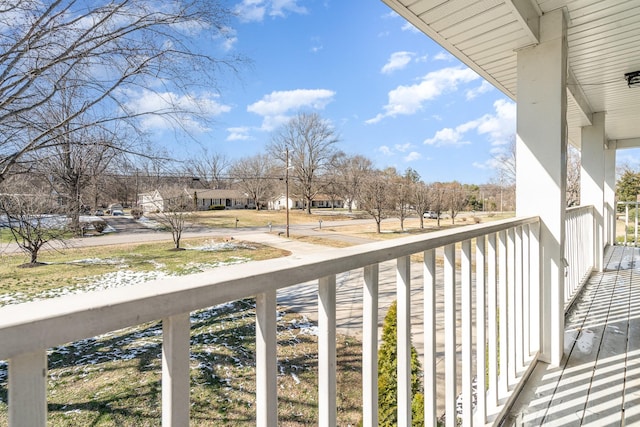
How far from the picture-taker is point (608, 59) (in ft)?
8.06

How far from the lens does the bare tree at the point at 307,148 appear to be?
17156 mm

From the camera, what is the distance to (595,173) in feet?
13.1

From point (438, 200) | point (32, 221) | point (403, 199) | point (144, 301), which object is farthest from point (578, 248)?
point (403, 199)

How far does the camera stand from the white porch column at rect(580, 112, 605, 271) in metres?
3.84

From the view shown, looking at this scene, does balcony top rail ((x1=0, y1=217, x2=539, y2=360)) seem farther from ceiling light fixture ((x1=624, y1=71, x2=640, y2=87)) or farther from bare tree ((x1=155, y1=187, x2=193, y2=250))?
bare tree ((x1=155, y1=187, x2=193, y2=250))

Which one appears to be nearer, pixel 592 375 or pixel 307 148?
pixel 592 375

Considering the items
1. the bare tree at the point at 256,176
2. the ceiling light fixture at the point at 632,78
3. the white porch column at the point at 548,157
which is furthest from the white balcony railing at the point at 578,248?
the bare tree at the point at 256,176

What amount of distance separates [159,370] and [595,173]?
5.44m

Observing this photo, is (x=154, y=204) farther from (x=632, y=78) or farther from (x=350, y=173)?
(x=350, y=173)

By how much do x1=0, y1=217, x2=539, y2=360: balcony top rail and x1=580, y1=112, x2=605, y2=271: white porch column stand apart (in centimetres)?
445

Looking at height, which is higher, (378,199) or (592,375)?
(378,199)

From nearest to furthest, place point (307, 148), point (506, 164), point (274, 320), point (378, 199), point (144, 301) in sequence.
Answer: point (144, 301)
point (274, 320)
point (378, 199)
point (506, 164)
point (307, 148)

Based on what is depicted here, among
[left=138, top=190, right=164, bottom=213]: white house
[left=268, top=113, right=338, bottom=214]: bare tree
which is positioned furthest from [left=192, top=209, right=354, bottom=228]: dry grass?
[left=268, top=113, right=338, bottom=214]: bare tree

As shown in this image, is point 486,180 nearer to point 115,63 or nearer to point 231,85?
point 231,85
